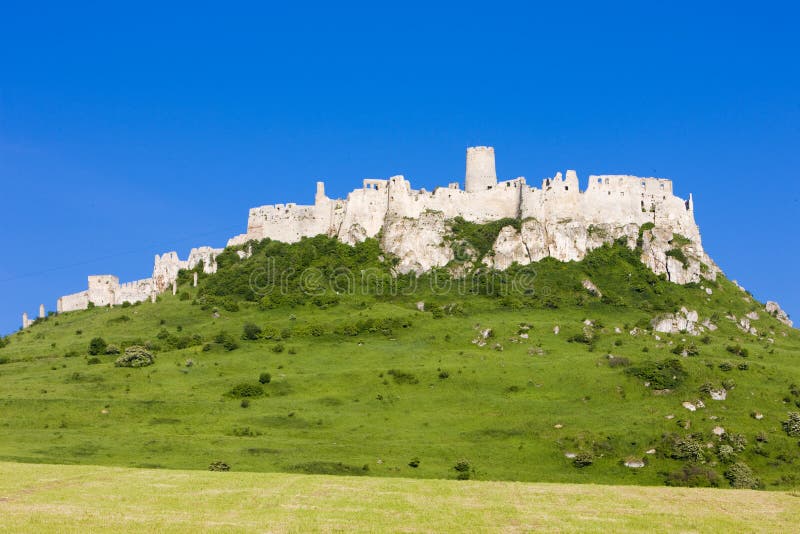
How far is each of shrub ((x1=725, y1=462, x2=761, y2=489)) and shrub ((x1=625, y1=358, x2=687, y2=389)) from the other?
17.4m

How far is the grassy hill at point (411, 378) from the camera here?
75.8 meters

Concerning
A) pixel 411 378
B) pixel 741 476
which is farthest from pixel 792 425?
pixel 411 378

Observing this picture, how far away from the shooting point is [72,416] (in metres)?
85.9

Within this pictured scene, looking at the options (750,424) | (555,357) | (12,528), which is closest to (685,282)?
(555,357)

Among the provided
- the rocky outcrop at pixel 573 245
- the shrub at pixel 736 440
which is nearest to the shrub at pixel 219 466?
the shrub at pixel 736 440

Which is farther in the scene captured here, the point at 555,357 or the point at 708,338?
the point at 708,338

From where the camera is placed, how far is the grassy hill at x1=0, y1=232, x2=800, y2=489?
75750 millimetres

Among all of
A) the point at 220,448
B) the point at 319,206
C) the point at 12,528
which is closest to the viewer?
the point at 12,528

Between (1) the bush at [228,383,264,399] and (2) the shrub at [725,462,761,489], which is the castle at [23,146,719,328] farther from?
(2) the shrub at [725,462,761,489]

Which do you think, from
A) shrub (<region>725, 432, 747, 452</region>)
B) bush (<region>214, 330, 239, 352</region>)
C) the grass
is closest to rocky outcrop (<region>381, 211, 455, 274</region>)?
bush (<region>214, 330, 239, 352</region>)

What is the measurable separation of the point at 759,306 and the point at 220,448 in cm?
8385

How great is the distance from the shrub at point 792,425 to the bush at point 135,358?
64176mm

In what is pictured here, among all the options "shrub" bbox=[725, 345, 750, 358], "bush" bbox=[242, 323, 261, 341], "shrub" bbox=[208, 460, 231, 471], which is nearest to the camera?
"shrub" bbox=[208, 460, 231, 471]

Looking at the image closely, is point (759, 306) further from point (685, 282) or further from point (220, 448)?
point (220, 448)
